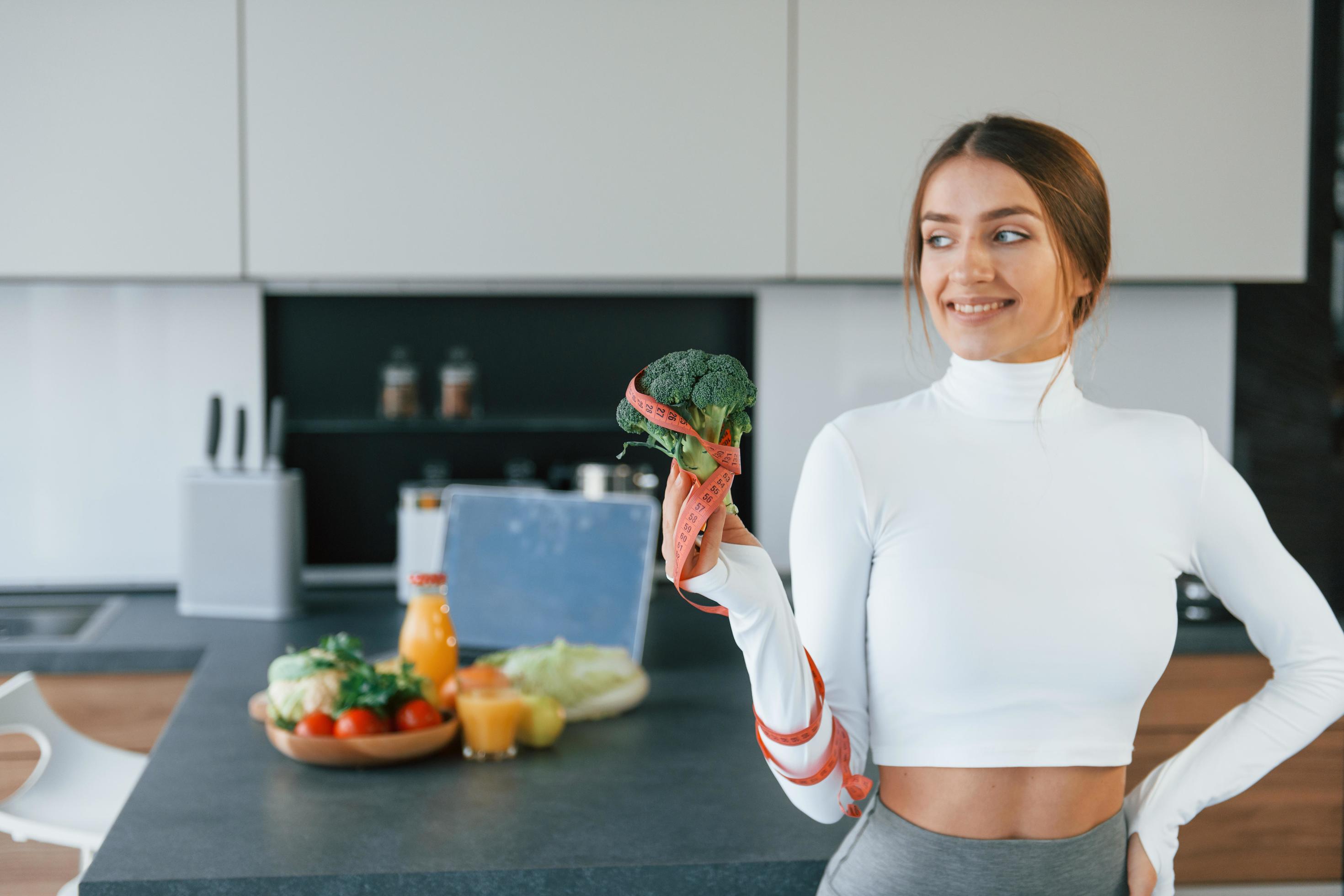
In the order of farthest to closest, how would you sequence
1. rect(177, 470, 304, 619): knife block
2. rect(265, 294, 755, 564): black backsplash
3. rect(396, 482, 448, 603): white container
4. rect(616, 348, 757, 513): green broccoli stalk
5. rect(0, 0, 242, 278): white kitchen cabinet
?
rect(265, 294, 755, 564): black backsplash, rect(396, 482, 448, 603): white container, rect(177, 470, 304, 619): knife block, rect(0, 0, 242, 278): white kitchen cabinet, rect(616, 348, 757, 513): green broccoli stalk

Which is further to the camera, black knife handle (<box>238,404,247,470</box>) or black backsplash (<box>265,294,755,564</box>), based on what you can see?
black backsplash (<box>265,294,755,564</box>)

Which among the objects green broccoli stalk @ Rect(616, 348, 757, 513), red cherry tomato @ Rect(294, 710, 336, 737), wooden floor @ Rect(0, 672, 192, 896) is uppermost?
green broccoli stalk @ Rect(616, 348, 757, 513)

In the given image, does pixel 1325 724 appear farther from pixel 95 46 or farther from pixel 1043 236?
pixel 95 46

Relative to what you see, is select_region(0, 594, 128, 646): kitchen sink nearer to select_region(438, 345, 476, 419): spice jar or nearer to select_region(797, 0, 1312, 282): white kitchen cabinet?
select_region(438, 345, 476, 419): spice jar

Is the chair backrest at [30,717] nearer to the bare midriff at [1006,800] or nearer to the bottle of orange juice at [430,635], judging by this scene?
the bottle of orange juice at [430,635]

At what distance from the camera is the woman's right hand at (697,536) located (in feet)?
2.54

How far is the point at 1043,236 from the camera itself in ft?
3.10

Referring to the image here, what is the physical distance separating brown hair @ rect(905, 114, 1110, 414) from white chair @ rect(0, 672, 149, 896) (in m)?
1.29

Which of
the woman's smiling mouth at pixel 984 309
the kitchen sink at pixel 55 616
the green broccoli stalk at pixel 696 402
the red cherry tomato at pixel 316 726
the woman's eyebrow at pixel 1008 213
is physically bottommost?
the kitchen sink at pixel 55 616

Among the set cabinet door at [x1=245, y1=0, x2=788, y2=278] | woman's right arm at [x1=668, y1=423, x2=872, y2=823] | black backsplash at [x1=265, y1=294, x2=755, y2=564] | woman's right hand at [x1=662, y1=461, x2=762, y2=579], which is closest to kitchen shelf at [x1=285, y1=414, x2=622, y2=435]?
black backsplash at [x1=265, y1=294, x2=755, y2=564]

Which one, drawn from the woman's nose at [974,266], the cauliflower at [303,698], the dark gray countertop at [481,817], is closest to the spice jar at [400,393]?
the dark gray countertop at [481,817]

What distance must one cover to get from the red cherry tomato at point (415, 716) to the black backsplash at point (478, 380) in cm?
123

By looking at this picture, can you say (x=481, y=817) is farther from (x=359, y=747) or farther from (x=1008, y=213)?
(x=1008, y=213)

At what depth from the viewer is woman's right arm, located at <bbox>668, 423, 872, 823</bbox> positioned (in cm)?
91
